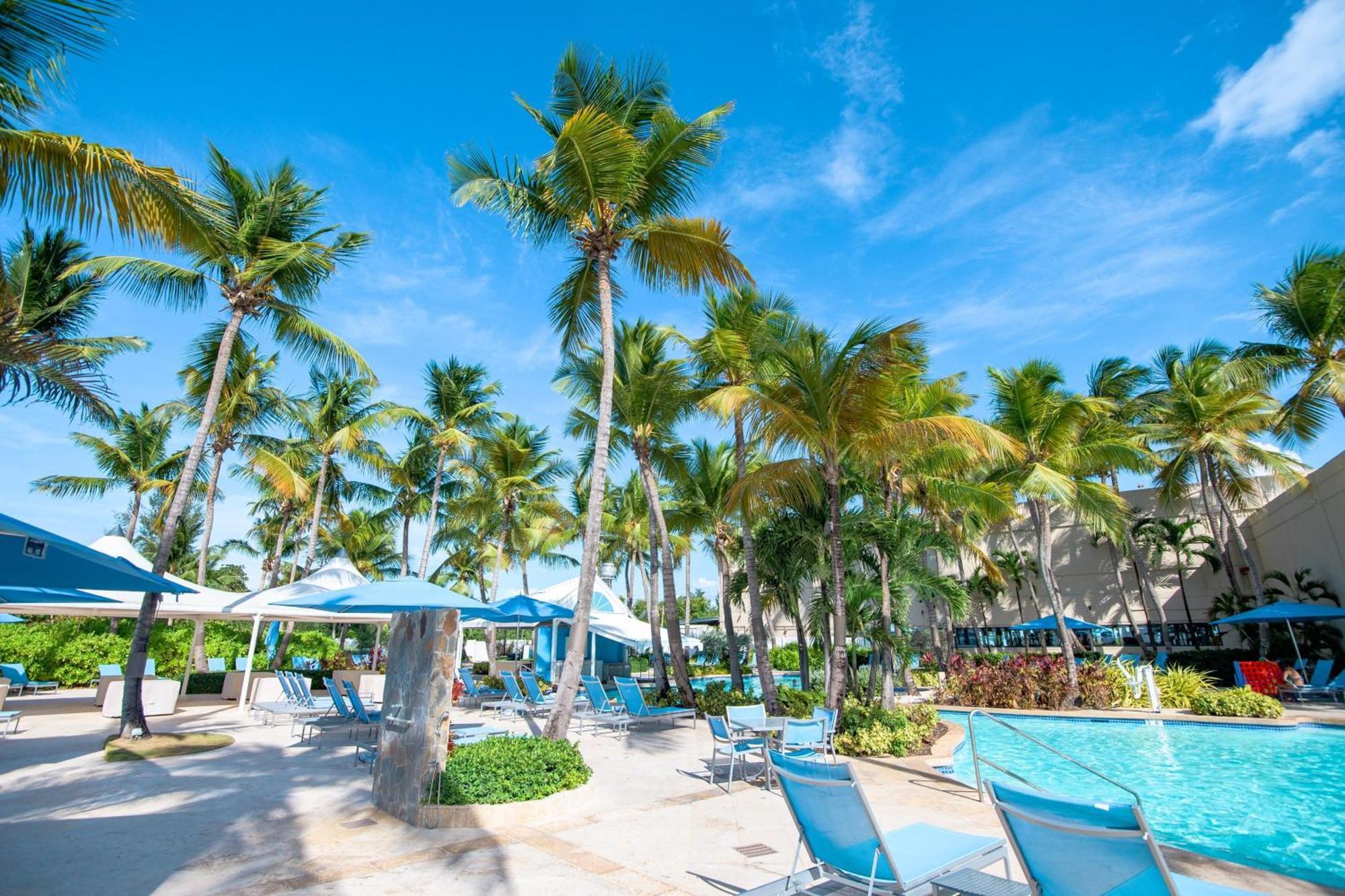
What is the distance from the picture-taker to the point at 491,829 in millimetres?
6020

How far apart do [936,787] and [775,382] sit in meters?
7.87

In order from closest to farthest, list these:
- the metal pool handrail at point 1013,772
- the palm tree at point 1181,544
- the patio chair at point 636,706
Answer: the metal pool handrail at point 1013,772 < the patio chair at point 636,706 < the palm tree at point 1181,544

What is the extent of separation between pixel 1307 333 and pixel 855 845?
808 inches

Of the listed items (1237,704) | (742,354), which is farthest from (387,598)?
(1237,704)

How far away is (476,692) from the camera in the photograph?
17219mm

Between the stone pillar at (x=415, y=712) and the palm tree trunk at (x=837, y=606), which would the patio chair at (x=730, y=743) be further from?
the stone pillar at (x=415, y=712)

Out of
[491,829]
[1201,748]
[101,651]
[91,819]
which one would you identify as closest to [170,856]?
[91,819]

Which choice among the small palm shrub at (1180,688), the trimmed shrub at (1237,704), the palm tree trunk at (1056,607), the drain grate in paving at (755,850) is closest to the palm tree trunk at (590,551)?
the drain grate in paving at (755,850)

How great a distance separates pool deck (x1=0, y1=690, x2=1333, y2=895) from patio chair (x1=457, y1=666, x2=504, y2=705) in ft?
24.0

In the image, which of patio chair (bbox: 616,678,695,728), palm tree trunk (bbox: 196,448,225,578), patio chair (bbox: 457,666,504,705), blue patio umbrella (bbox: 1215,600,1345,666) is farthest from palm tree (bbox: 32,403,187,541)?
blue patio umbrella (bbox: 1215,600,1345,666)

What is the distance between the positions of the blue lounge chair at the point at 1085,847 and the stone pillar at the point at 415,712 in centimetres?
477

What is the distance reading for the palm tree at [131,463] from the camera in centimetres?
2453

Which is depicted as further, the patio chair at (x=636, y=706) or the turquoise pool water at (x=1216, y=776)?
the patio chair at (x=636, y=706)

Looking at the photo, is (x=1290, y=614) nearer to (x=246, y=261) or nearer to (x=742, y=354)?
(x=742, y=354)
